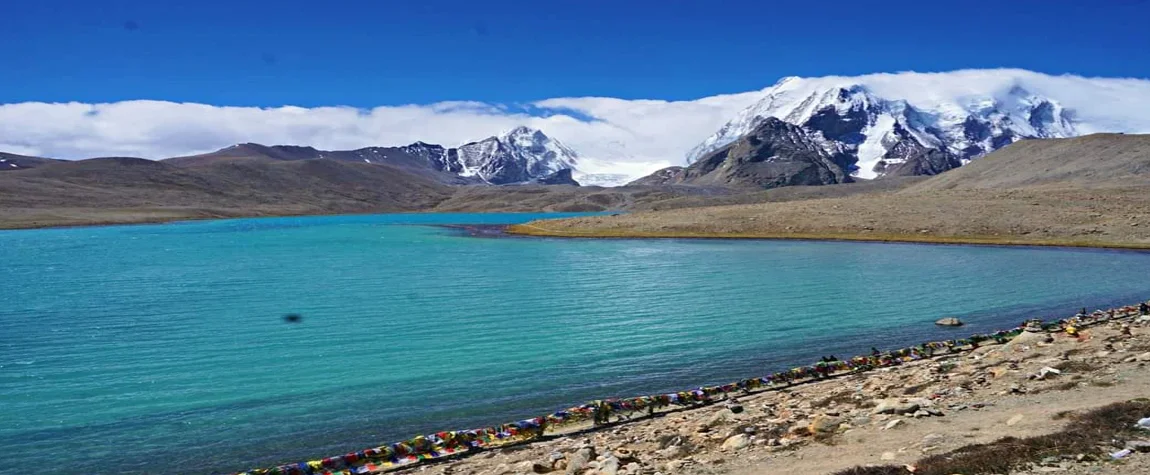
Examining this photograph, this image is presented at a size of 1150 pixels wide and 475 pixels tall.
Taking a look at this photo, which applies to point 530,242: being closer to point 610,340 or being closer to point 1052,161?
point 610,340

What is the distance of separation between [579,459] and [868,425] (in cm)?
543

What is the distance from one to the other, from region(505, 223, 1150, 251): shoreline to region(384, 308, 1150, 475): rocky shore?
60.4 metres

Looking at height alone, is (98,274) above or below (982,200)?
below

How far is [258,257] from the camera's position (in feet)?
247

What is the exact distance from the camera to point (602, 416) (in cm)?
1788

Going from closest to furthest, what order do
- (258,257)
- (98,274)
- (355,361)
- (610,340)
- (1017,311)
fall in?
(355,361)
(610,340)
(1017,311)
(98,274)
(258,257)

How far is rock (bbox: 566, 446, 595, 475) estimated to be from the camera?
44.1ft

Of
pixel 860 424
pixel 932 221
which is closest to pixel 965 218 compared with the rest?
pixel 932 221

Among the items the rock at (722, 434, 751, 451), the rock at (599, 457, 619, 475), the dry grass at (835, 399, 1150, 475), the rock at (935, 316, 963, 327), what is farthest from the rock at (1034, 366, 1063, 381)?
the rock at (935, 316, 963, 327)

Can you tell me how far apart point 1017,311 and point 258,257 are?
6367 cm

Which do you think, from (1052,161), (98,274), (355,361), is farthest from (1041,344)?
(1052,161)

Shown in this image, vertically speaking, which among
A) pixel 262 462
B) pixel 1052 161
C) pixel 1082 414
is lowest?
pixel 262 462

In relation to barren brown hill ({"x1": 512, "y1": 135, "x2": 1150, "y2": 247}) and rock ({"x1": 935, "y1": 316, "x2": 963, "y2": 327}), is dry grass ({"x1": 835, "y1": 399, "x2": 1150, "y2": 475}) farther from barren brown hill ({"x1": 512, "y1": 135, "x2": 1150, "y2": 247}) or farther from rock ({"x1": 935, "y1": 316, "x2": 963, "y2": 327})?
barren brown hill ({"x1": 512, "y1": 135, "x2": 1150, "y2": 247})

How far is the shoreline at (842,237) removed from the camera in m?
73.1
